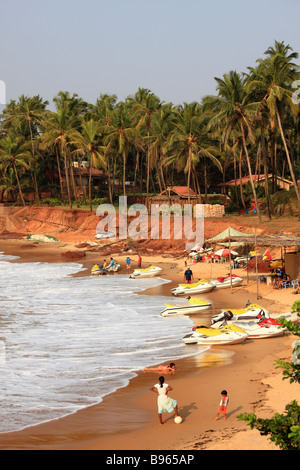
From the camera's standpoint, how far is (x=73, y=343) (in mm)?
18250

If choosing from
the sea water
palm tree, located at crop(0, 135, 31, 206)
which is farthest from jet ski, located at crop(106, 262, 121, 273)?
palm tree, located at crop(0, 135, 31, 206)

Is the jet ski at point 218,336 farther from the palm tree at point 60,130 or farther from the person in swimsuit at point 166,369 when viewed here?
the palm tree at point 60,130

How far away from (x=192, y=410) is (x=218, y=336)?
18.5ft

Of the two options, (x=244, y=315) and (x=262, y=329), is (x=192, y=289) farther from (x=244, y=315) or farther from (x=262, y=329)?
(x=262, y=329)

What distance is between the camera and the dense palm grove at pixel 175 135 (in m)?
38.0

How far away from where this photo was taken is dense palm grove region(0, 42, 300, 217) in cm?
3803

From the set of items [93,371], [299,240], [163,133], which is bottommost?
[93,371]

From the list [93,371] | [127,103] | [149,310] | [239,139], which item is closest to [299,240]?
[149,310]

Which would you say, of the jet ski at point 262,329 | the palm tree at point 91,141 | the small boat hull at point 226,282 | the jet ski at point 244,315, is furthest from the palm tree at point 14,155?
the jet ski at point 262,329

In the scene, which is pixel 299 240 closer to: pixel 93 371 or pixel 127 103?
pixel 93 371

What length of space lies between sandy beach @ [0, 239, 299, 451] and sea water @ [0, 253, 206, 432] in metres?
0.62
